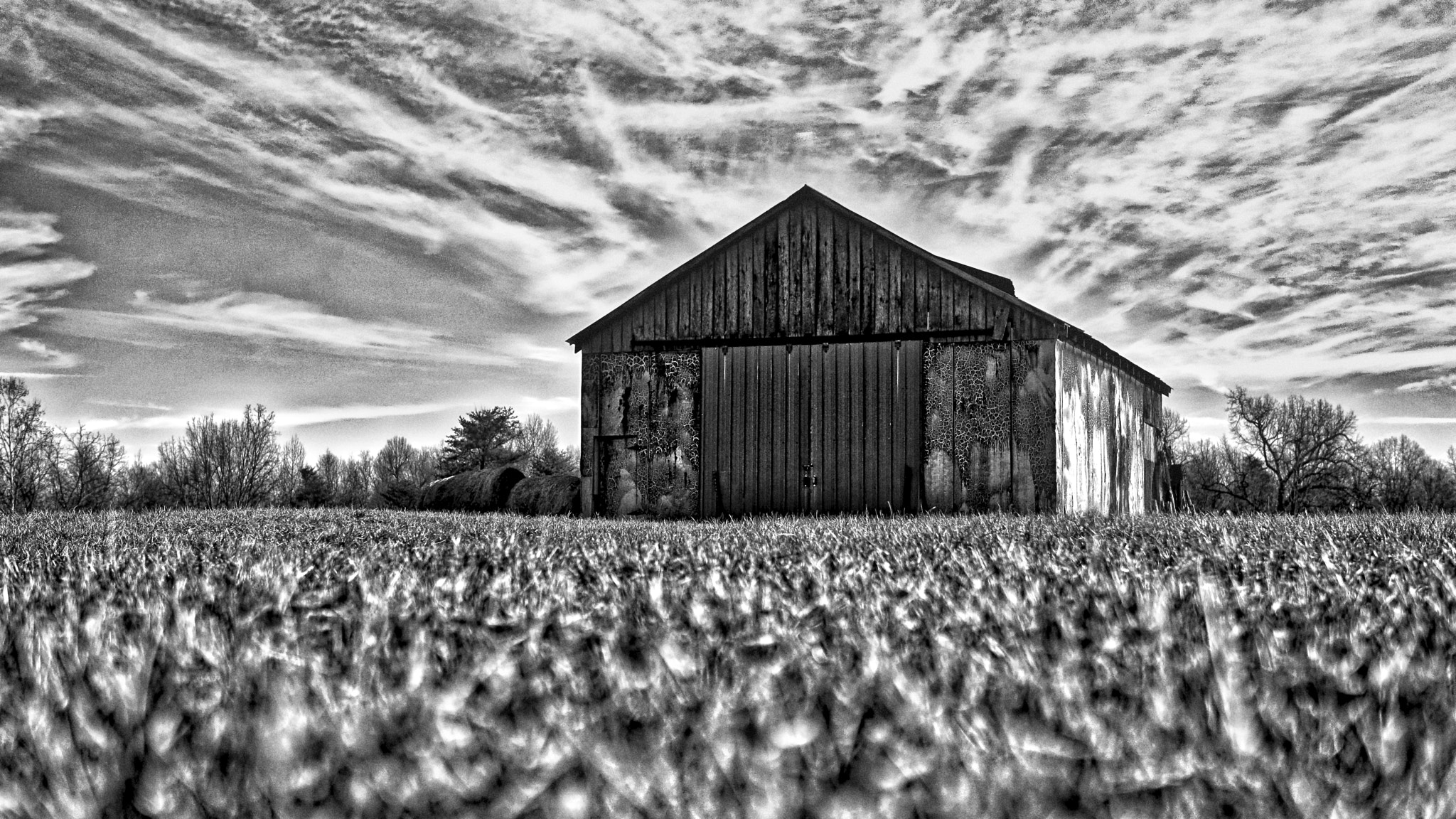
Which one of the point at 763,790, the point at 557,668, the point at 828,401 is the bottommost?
the point at 763,790

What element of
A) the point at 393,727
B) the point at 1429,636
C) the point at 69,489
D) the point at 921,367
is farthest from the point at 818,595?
the point at 69,489

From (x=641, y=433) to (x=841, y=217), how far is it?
5.32 meters

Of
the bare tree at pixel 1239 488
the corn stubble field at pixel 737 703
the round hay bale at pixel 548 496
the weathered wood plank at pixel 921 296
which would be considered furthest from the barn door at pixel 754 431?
the bare tree at pixel 1239 488

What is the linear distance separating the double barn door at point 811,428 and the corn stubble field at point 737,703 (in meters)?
14.8

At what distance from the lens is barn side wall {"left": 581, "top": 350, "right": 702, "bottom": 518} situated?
59.2ft

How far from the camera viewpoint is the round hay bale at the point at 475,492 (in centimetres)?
2472

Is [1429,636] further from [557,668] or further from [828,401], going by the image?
[828,401]

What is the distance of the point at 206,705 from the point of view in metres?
1.81

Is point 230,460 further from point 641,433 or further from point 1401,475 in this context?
point 1401,475

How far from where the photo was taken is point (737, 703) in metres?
1.62

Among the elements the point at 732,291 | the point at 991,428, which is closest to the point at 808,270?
the point at 732,291

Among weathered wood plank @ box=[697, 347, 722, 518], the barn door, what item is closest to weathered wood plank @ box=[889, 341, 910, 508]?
the barn door

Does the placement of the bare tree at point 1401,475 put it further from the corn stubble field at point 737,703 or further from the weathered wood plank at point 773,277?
the corn stubble field at point 737,703

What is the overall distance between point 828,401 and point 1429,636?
15343 millimetres
